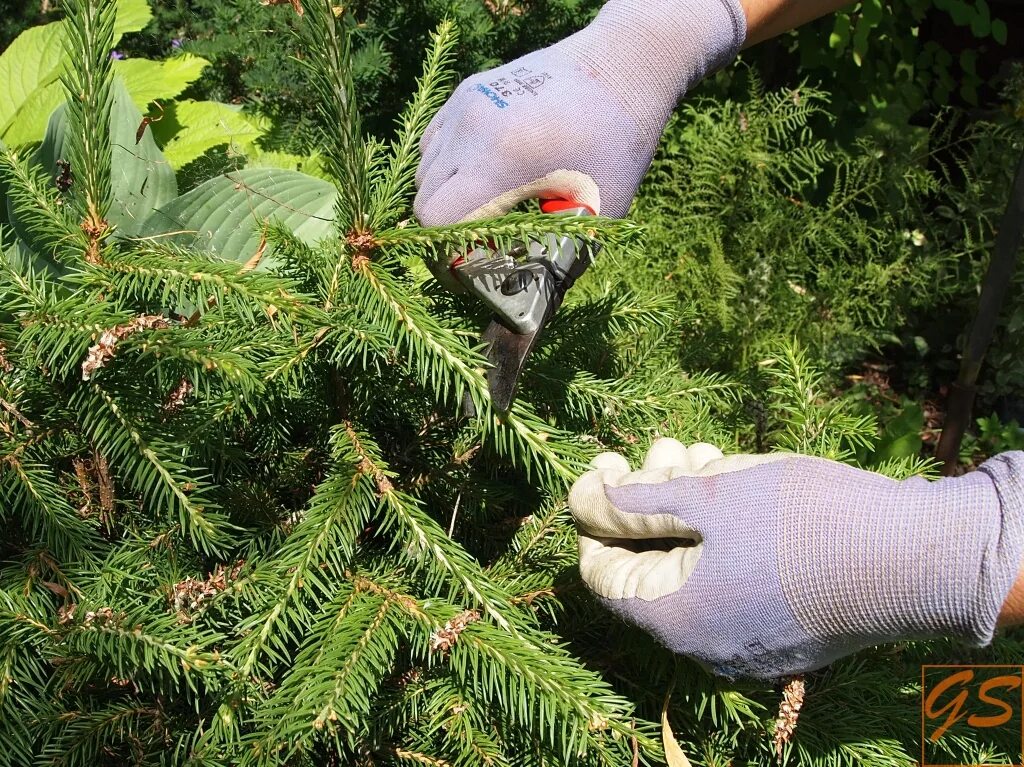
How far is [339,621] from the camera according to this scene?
2.30 feet

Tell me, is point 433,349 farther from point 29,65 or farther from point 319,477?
point 29,65

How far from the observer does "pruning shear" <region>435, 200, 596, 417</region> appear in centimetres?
73

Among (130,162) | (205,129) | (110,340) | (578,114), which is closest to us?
(110,340)

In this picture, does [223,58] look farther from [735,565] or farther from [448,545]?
[735,565]

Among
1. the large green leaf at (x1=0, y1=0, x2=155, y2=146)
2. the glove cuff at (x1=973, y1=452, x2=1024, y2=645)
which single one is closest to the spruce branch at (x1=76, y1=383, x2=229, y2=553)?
the glove cuff at (x1=973, y1=452, x2=1024, y2=645)

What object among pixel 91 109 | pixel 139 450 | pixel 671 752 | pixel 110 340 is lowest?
pixel 671 752

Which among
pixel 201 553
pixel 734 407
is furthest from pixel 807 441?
pixel 201 553

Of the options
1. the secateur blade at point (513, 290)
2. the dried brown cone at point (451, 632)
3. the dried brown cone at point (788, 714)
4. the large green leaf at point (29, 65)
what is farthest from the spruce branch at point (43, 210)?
the large green leaf at point (29, 65)

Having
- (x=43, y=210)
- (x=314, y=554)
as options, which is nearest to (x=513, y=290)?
(x=314, y=554)

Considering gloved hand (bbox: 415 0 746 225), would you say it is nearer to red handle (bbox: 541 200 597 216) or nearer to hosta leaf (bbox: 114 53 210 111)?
red handle (bbox: 541 200 597 216)

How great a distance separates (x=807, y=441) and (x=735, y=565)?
272mm

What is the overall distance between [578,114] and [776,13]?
0.43 metres

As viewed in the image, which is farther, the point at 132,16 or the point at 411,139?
the point at 132,16

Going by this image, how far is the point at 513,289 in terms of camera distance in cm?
74
